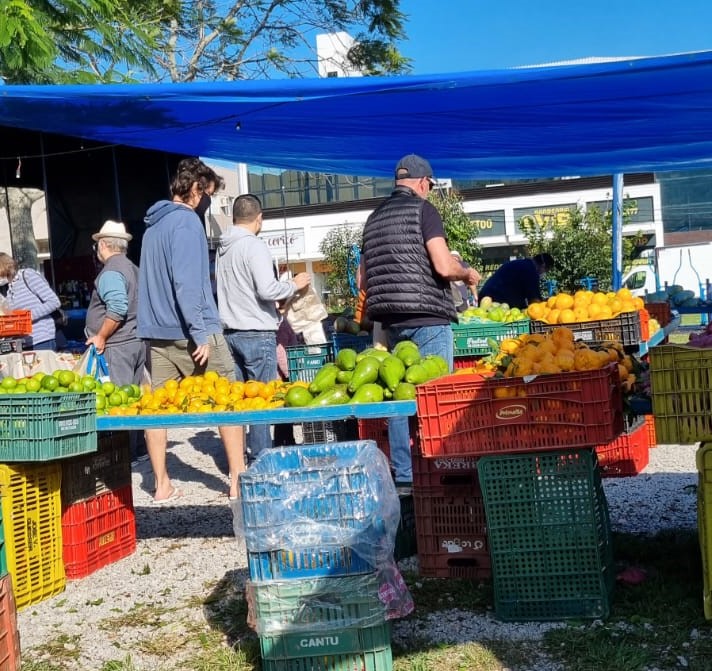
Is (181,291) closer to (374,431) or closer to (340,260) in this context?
(374,431)

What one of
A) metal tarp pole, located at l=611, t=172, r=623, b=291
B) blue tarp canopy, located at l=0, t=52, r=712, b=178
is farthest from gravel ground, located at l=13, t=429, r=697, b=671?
metal tarp pole, located at l=611, t=172, r=623, b=291

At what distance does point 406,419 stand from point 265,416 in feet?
3.31

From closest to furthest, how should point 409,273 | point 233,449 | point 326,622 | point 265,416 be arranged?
→ point 326,622
point 265,416
point 409,273
point 233,449

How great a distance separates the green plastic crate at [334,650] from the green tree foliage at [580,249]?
23.8m

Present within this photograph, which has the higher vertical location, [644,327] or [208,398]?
[644,327]

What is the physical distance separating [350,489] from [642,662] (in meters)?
1.31

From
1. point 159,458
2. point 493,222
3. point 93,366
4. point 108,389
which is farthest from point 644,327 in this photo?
point 493,222

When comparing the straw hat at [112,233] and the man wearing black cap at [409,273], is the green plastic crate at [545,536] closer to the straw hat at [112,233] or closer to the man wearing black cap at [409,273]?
the man wearing black cap at [409,273]

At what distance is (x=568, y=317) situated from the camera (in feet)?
22.0

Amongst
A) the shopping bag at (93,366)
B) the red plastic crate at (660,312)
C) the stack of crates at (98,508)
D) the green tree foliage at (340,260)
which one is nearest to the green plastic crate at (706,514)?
the stack of crates at (98,508)

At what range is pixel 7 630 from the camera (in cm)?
294

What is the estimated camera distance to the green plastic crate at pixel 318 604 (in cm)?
343

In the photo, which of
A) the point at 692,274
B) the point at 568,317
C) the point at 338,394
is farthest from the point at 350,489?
the point at 692,274

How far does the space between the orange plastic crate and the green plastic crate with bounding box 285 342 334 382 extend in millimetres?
3126
